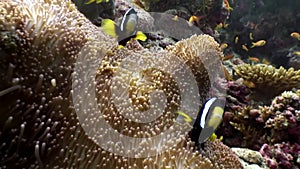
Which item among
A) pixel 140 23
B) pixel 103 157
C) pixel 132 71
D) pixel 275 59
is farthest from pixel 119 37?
pixel 275 59

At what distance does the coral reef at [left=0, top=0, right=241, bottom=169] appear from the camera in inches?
60.7

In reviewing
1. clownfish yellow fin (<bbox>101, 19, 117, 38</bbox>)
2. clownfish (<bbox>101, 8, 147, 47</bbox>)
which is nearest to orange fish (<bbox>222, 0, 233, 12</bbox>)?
clownfish (<bbox>101, 8, 147, 47</bbox>)

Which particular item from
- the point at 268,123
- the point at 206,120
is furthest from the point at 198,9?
the point at 206,120

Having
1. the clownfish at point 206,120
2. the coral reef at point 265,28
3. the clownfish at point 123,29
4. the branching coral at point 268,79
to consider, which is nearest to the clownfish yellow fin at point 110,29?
the clownfish at point 123,29

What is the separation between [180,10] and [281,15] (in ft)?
21.2

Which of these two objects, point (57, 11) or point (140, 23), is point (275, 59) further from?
point (57, 11)

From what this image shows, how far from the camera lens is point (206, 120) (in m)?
2.07

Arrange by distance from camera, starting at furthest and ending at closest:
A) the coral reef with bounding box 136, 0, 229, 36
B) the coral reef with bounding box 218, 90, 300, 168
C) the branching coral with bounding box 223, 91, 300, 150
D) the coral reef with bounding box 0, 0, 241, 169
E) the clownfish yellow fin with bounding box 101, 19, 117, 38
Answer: the coral reef with bounding box 136, 0, 229, 36
the branching coral with bounding box 223, 91, 300, 150
the coral reef with bounding box 218, 90, 300, 168
the clownfish yellow fin with bounding box 101, 19, 117, 38
the coral reef with bounding box 0, 0, 241, 169

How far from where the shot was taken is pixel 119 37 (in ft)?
9.25

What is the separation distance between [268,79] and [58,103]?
4.07 m

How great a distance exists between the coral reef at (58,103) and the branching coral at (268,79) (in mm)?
2906

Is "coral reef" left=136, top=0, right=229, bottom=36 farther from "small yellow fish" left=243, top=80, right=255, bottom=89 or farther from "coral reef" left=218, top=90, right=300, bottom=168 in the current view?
"coral reef" left=218, top=90, right=300, bottom=168

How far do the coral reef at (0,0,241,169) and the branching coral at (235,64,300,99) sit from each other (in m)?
2.91

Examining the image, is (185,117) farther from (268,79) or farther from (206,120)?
(268,79)
